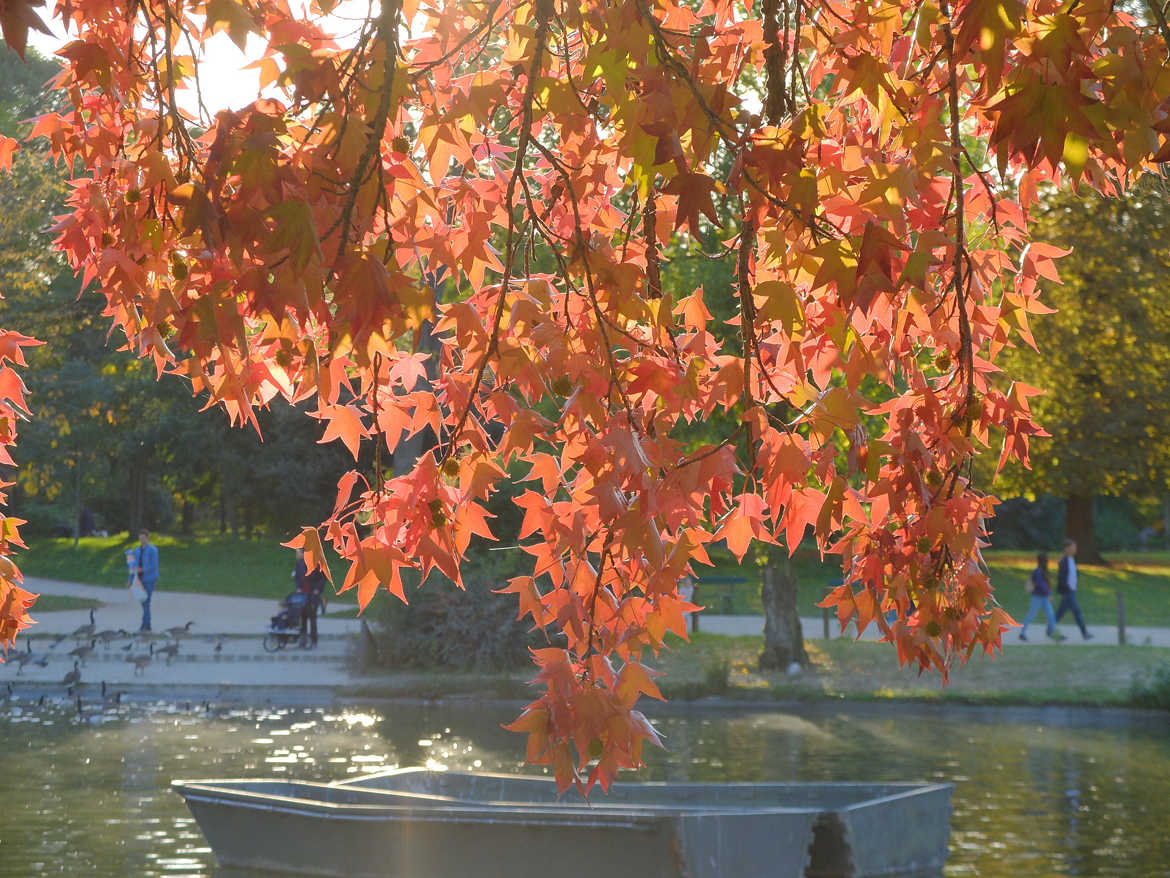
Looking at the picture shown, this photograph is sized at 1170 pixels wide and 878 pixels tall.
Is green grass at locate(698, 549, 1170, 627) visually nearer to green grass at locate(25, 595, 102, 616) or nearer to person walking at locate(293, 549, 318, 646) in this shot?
person walking at locate(293, 549, 318, 646)

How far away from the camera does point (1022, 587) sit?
4044 centimetres

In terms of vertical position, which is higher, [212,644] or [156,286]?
[156,286]

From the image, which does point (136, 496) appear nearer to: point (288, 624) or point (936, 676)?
point (288, 624)

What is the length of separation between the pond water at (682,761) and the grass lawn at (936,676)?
35 centimetres

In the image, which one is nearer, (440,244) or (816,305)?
(440,244)

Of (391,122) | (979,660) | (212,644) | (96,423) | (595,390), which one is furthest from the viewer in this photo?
(96,423)

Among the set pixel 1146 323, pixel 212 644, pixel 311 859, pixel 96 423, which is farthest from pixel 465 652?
pixel 96 423

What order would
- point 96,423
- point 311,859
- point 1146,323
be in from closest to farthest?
1. point 311,859
2. point 1146,323
3. point 96,423

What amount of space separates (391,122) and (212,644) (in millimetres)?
22625

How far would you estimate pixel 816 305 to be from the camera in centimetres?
442

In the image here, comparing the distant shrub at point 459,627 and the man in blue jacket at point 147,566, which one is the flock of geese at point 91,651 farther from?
the distant shrub at point 459,627

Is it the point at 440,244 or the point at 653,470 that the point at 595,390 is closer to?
the point at 653,470

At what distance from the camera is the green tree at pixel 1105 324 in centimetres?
2806

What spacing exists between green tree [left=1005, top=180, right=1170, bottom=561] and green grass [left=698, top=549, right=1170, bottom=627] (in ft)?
12.0
